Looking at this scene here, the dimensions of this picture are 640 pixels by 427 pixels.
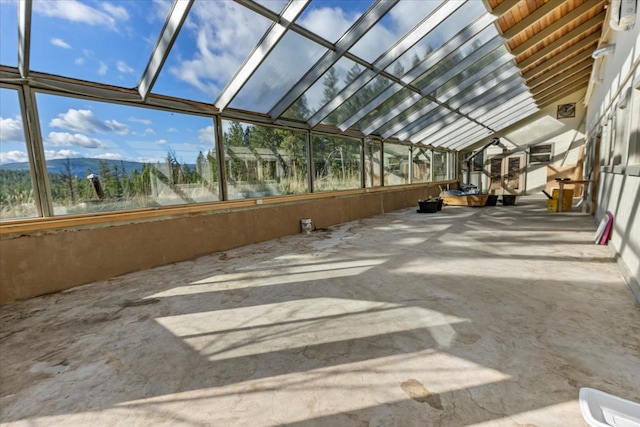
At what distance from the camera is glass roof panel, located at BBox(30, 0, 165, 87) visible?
2.83 meters

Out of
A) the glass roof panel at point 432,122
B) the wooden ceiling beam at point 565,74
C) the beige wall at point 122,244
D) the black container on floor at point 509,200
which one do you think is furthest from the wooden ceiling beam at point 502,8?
the black container on floor at point 509,200

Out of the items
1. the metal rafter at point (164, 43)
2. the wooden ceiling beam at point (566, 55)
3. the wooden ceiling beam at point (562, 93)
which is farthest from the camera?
the wooden ceiling beam at point (562, 93)

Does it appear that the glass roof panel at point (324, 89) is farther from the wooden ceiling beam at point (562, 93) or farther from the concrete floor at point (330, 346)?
the wooden ceiling beam at point (562, 93)

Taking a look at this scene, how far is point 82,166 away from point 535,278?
5.64m

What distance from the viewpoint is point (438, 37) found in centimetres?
503

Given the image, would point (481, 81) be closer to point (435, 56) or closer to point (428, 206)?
point (435, 56)

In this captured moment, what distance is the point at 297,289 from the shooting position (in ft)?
10.5

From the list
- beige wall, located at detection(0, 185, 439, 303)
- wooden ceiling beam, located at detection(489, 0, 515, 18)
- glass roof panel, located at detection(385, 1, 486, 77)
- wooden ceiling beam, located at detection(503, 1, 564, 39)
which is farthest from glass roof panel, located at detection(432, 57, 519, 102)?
beige wall, located at detection(0, 185, 439, 303)

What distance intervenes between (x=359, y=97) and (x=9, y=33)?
5146mm

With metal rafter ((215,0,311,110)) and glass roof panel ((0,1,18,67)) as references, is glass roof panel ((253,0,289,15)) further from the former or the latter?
glass roof panel ((0,1,18,67))

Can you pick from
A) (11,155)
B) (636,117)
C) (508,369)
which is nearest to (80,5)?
(11,155)

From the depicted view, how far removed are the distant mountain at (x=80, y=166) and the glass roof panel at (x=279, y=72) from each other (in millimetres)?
1930

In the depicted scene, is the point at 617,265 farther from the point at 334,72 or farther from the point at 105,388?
the point at 105,388

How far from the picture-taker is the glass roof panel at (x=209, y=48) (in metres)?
3.34
